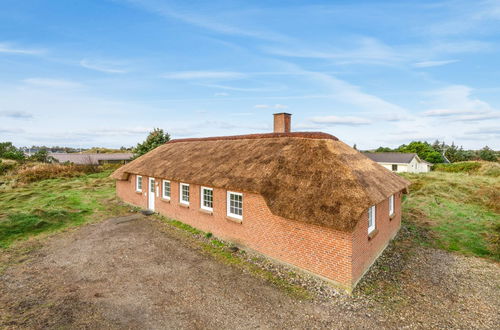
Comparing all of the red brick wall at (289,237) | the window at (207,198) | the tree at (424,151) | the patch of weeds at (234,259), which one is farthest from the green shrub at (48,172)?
the tree at (424,151)

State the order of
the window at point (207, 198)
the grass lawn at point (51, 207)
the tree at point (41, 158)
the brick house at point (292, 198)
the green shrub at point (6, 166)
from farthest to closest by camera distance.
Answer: the tree at point (41, 158) < the green shrub at point (6, 166) < the grass lawn at point (51, 207) < the window at point (207, 198) < the brick house at point (292, 198)

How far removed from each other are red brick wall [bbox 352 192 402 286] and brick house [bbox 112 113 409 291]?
0.03 metres

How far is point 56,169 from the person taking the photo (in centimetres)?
3425

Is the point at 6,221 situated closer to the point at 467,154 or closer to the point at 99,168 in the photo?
the point at 99,168

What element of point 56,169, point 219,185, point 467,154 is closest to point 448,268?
point 219,185

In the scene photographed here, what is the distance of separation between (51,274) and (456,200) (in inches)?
1131

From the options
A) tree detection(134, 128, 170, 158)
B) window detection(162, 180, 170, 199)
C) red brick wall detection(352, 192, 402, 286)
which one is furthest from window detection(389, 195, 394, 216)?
tree detection(134, 128, 170, 158)

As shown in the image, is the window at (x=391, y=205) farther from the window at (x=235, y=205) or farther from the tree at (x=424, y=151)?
the tree at (x=424, y=151)

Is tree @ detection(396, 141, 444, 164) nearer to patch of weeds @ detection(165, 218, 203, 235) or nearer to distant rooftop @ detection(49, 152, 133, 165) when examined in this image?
patch of weeds @ detection(165, 218, 203, 235)

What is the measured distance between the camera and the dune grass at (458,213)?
12.8 m

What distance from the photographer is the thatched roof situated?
28.2 ft

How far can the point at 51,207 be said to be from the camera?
17.7 meters

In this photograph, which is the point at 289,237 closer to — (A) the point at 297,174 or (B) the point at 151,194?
(A) the point at 297,174

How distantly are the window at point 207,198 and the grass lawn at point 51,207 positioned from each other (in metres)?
7.85
